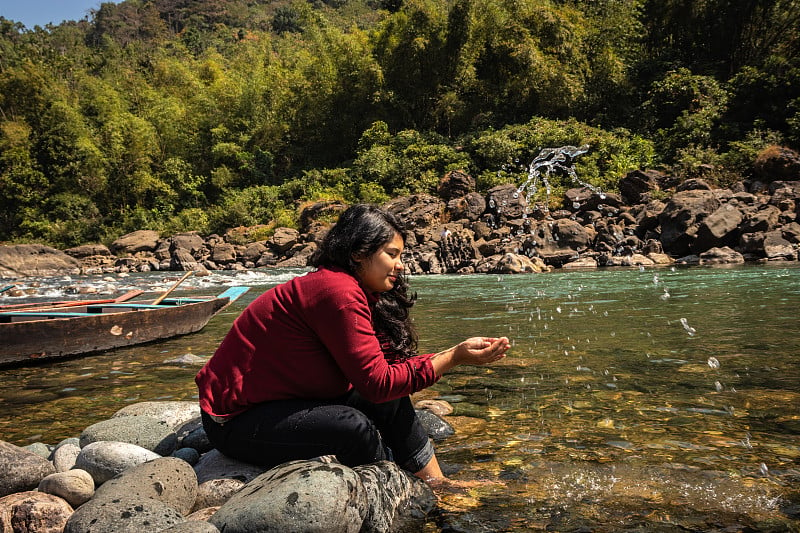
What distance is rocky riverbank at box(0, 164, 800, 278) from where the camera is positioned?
54.5ft

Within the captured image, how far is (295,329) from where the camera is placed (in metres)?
2.17

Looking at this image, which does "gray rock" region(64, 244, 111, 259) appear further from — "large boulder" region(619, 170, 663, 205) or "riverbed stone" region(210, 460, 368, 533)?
"riverbed stone" region(210, 460, 368, 533)

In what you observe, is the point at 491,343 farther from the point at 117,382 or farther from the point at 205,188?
the point at 205,188

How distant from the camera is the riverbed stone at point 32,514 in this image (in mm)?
2141

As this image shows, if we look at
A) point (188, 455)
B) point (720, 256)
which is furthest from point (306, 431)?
point (720, 256)

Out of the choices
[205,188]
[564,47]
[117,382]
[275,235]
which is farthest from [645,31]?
[117,382]

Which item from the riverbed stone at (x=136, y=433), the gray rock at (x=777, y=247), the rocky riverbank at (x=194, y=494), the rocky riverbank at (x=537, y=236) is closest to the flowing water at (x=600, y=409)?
the rocky riverbank at (x=194, y=494)

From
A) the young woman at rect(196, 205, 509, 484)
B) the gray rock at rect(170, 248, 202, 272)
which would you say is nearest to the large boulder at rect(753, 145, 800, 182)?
the young woman at rect(196, 205, 509, 484)

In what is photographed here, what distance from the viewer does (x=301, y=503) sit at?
6.19 feet

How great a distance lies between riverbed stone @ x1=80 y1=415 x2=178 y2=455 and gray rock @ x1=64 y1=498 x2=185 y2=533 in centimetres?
109

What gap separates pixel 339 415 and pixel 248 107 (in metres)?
38.6

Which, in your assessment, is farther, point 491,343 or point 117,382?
point 117,382

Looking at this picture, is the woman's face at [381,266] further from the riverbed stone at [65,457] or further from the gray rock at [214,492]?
the riverbed stone at [65,457]

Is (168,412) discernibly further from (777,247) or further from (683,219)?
(683,219)
